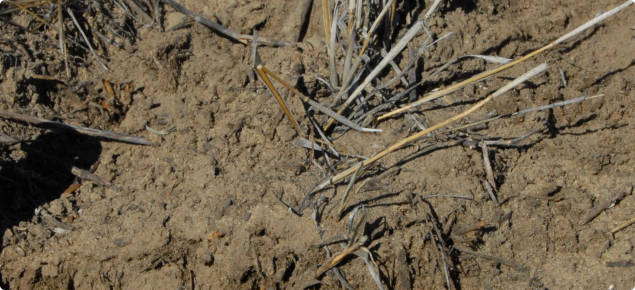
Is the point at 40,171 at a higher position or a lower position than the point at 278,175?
higher

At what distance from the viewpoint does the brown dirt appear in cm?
219

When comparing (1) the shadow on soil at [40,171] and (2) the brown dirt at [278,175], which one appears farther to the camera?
(1) the shadow on soil at [40,171]

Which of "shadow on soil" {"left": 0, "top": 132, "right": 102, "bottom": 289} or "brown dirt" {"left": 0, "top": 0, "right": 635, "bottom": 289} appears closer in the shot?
"brown dirt" {"left": 0, "top": 0, "right": 635, "bottom": 289}

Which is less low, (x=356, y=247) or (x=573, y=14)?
(x=573, y=14)

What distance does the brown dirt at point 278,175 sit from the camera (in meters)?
2.19

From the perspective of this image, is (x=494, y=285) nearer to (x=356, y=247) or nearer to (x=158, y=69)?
(x=356, y=247)

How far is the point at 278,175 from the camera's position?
7.72ft

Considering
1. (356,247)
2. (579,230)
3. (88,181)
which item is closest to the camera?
(356,247)

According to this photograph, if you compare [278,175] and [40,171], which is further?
[40,171]

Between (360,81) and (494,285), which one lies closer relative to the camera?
(494,285)

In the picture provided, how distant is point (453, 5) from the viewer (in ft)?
8.91

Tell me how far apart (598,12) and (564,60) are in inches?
14.7

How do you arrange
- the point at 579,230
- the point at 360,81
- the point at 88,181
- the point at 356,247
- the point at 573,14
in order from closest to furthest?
1. the point at 356,247
2. the point at 579,230
3. the point at 88,181
4. the point at 360,81
5. the point at 573,14

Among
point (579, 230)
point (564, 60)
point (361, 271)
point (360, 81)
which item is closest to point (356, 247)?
point (361, 271)
